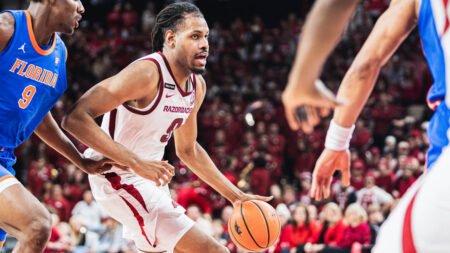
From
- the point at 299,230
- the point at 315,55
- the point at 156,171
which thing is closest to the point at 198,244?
the point at 156,171

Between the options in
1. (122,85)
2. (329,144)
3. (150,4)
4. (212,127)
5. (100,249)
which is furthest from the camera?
(150,4)

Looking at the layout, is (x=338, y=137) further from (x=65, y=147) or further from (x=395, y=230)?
(x=65, y=147)

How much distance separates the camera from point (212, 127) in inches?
569

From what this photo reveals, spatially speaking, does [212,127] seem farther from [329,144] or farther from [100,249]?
[329,144]

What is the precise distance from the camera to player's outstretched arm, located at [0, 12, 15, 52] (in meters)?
3.81

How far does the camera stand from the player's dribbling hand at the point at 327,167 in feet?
9.42

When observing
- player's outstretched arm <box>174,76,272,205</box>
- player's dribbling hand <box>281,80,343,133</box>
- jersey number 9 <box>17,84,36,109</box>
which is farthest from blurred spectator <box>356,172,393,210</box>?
player's dribbling hand <box>281,80,343,133</box>

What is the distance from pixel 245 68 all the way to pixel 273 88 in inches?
63.6

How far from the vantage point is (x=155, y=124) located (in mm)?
4277

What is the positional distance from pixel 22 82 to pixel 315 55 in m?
2.38

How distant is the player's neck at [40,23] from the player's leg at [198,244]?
1477 millimetres

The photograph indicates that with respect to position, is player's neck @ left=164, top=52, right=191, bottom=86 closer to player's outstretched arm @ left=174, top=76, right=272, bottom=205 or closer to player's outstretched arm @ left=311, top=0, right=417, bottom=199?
player's outstretched arm @ left=174, top=76, right=272, bottom=205

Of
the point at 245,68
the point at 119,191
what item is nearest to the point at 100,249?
the point at 119,191

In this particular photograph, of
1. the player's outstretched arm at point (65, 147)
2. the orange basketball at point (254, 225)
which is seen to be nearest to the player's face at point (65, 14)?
the player's outstretched arm at point (65, 147)
